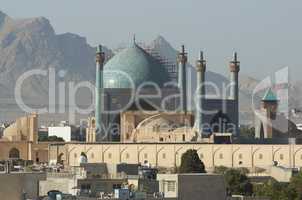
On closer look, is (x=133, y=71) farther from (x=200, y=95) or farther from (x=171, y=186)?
(x=171, y=186)

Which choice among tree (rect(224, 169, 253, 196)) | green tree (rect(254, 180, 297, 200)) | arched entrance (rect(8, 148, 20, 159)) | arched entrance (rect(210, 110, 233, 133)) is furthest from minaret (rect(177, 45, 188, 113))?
green tree (rect(254, 180, 297, 200))

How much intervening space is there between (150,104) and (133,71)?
7.09 ft

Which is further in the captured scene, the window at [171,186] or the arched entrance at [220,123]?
the arched entrance at [220,123]

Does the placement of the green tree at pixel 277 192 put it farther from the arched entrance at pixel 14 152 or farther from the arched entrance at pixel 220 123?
the arched entrance at pixel 14 152

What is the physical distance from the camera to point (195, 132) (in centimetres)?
6431

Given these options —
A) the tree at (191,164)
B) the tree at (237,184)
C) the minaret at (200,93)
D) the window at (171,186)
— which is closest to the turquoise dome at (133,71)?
the minaret at (200,93)

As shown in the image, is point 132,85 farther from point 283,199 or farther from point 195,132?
point 283,199

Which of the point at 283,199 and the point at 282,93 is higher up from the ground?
the point at 282,93

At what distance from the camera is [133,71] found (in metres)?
73.7

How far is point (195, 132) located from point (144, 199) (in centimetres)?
A: 4444

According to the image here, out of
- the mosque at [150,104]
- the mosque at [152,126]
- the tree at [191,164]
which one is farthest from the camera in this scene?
the mosque at [150,104]

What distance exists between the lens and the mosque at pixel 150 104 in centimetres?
6606

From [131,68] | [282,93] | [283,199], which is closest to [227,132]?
[131,68]

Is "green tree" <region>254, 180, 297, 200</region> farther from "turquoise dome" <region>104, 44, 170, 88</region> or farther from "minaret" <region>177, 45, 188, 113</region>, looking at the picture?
"turquoise dome" <region>104, 44, 170, 88</region>
